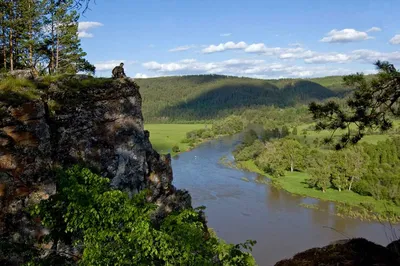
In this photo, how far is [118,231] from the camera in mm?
5742

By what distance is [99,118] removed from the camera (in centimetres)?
1544

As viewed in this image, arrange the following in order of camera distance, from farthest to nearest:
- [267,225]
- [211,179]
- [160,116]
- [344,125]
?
1. [160,116]
2. [211,179]
3. [267,225]
4. [344,125]

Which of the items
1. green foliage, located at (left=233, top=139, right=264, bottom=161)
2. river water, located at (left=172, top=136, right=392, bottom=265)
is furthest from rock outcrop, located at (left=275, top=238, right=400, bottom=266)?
green foliage, located at (left=233, top=139, right=264, bottom=161)

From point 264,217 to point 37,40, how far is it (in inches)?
1104

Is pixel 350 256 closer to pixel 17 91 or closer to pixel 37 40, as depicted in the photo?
pixel 17 91

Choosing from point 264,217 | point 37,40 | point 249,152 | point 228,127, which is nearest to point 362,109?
point 37,40

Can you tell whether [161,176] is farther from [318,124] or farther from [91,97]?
[318,124]

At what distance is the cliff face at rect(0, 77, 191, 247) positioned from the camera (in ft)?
38.9

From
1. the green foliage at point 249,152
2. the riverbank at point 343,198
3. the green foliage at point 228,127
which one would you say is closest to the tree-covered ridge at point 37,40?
the riverbank at point 343,198

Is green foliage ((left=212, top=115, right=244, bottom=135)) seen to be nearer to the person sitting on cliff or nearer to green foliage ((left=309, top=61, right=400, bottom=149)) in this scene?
the person sitting on cliff

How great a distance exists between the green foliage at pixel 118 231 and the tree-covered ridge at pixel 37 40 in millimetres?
13390

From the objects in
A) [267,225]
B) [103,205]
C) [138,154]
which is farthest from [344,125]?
[267,225]

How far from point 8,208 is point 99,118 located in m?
5.46

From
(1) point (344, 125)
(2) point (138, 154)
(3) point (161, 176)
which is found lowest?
(3) point (161, 176)
